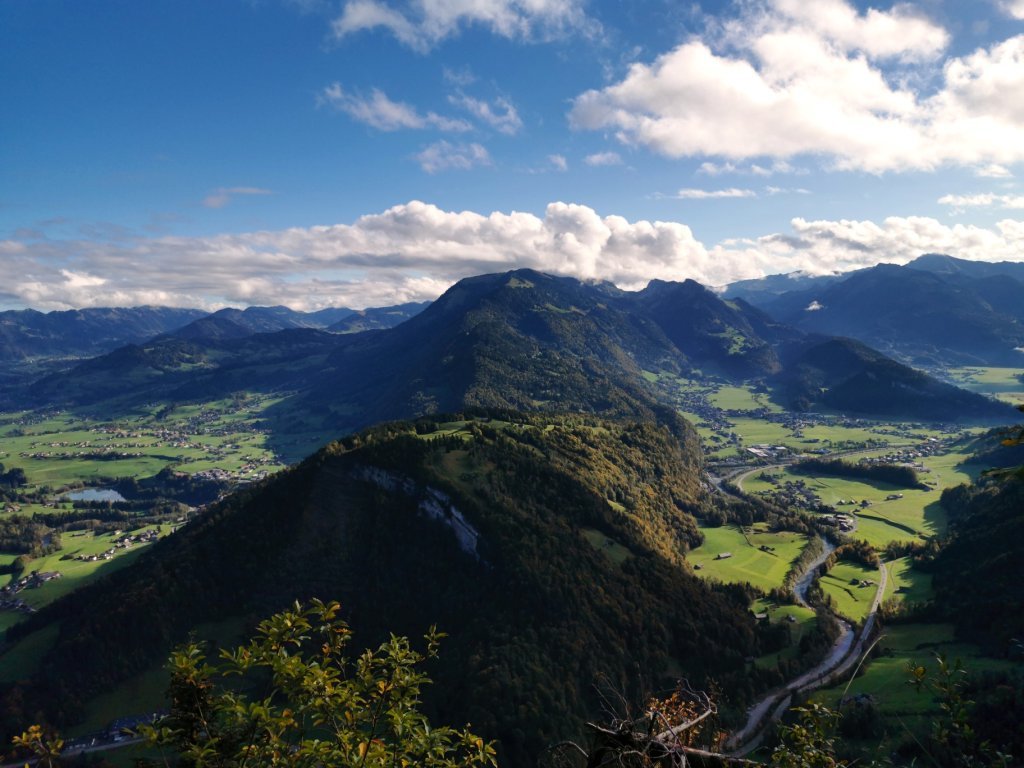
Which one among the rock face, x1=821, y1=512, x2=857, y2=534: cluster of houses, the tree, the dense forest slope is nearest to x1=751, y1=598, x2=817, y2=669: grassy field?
the dense forest slope

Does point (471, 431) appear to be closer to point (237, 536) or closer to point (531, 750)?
point (237, 536)

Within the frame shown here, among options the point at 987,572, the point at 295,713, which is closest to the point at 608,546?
the point at 987,572

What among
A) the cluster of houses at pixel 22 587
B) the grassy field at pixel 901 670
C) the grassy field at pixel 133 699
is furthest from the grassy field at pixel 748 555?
the cluster of houses at pixel 22 587

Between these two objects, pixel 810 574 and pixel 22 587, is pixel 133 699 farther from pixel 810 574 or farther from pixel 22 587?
pixel 810 574

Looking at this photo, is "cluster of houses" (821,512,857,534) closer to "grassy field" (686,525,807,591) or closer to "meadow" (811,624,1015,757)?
"grassy field" (686,525,807,591)

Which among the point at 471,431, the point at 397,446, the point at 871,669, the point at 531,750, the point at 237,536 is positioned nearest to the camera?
the point at 531,750

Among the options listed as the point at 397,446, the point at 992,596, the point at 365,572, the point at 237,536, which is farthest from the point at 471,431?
the point at 992,596
